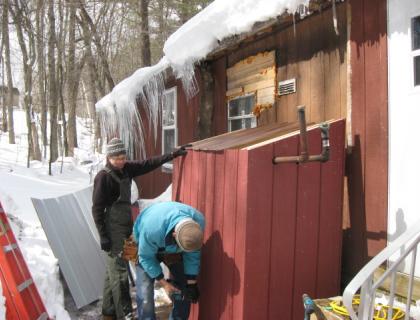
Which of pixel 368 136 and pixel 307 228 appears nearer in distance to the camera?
pixel 307 228

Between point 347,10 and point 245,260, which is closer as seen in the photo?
point 245,260

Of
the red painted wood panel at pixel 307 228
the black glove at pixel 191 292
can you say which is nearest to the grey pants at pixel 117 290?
the black glove at pixel 191 292

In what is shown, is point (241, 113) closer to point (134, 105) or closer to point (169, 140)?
point (169, 140)

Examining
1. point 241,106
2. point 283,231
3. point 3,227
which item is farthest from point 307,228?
point 3,227

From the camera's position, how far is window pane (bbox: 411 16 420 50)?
3021 millimetres

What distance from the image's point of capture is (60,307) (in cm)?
439

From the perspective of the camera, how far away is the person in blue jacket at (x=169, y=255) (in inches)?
134

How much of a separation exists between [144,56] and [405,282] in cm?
1129

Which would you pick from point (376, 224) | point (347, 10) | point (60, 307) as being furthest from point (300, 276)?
point (60, 307)

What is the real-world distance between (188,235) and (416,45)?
224cm

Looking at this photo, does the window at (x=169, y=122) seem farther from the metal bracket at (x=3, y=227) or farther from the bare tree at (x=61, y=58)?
the bare tree at (x=61, y=58)

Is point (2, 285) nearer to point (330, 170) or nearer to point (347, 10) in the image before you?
point (330, 170)

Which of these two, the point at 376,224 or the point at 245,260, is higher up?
the point at 376,224

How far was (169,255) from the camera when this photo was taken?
3607mm
